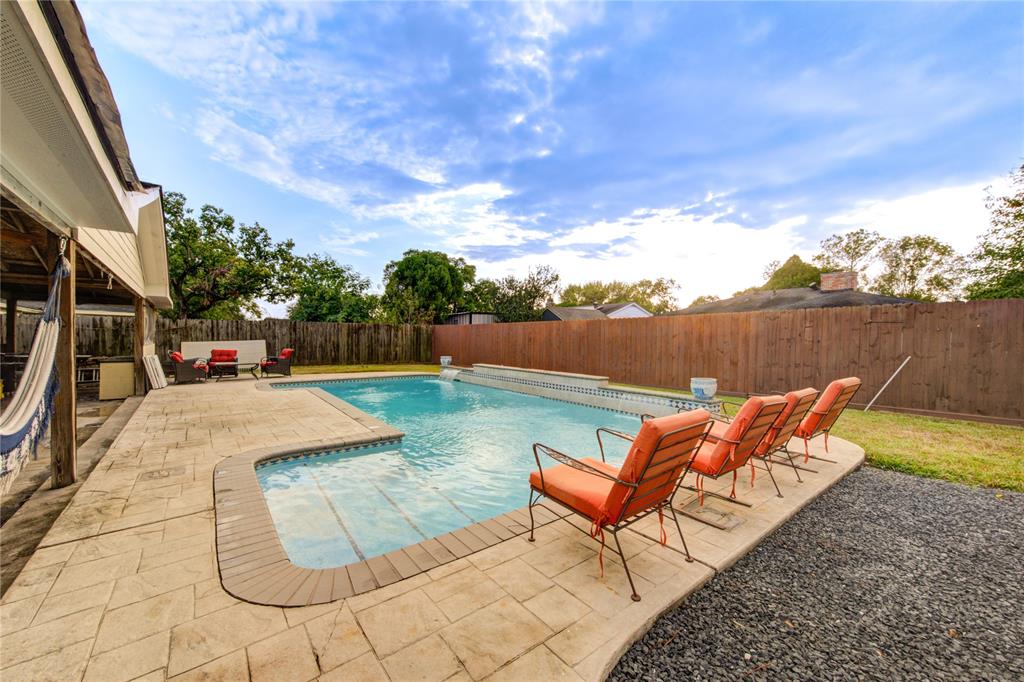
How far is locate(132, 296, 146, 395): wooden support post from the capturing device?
27.6 feet

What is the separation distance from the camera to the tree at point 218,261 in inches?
598

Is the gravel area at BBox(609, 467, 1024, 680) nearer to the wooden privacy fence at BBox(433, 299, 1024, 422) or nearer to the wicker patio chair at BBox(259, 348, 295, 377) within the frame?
the wooden privacy fence at BBox(433, 299, 1024, 422)

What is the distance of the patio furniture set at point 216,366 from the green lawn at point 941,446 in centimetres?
1323

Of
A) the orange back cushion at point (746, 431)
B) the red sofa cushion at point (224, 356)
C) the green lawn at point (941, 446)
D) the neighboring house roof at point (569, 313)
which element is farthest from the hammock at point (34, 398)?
the neighboring house roof at point (569, 313)

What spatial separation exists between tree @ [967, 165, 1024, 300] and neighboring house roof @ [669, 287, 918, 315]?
609 cm

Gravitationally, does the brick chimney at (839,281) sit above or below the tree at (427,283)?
below

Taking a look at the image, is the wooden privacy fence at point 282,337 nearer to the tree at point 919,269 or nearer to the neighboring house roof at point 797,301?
the neighboring house roof at point 797,301

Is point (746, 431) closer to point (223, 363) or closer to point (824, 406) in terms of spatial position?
point (824, 406)

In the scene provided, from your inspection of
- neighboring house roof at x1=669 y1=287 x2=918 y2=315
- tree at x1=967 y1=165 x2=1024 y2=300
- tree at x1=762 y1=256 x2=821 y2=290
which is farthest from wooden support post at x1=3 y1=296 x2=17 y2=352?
tree at x1=762 y1=256 x2=821 y2=290

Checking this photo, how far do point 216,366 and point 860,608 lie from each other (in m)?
13.5

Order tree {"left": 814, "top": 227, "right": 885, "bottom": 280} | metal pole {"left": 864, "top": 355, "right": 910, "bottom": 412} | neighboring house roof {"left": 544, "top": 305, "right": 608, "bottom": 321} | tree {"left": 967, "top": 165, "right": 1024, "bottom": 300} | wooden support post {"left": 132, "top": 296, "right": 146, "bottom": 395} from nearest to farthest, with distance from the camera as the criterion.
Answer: metal pole {"left": 864, "top": 355, "right": 910, "bottom": 412}, wooden support post {"left": 132, "top": 296, "right": 146, "bottom": 395}, tree {"left": 967, "top": 165, "right": 1024, "bottom": 300}, neighboring house roof {"left": 544, "top": 305, "right": 608, "bottom": 321}, tree {"left": 814, "top": 227, "right": 885, "bottom": 280}

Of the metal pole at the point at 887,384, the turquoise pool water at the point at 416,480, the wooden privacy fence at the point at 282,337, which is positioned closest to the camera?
the turquoise pool water at the point at 416,480

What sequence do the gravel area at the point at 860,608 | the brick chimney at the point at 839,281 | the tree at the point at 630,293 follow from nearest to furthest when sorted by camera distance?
the gravel area at the point at 860,608 < the brick chimney at the point at 839,281 < the tree at the point at 630,293

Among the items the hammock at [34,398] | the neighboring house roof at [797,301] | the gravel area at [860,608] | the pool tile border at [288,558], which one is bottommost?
the gravel area at [860,608]
